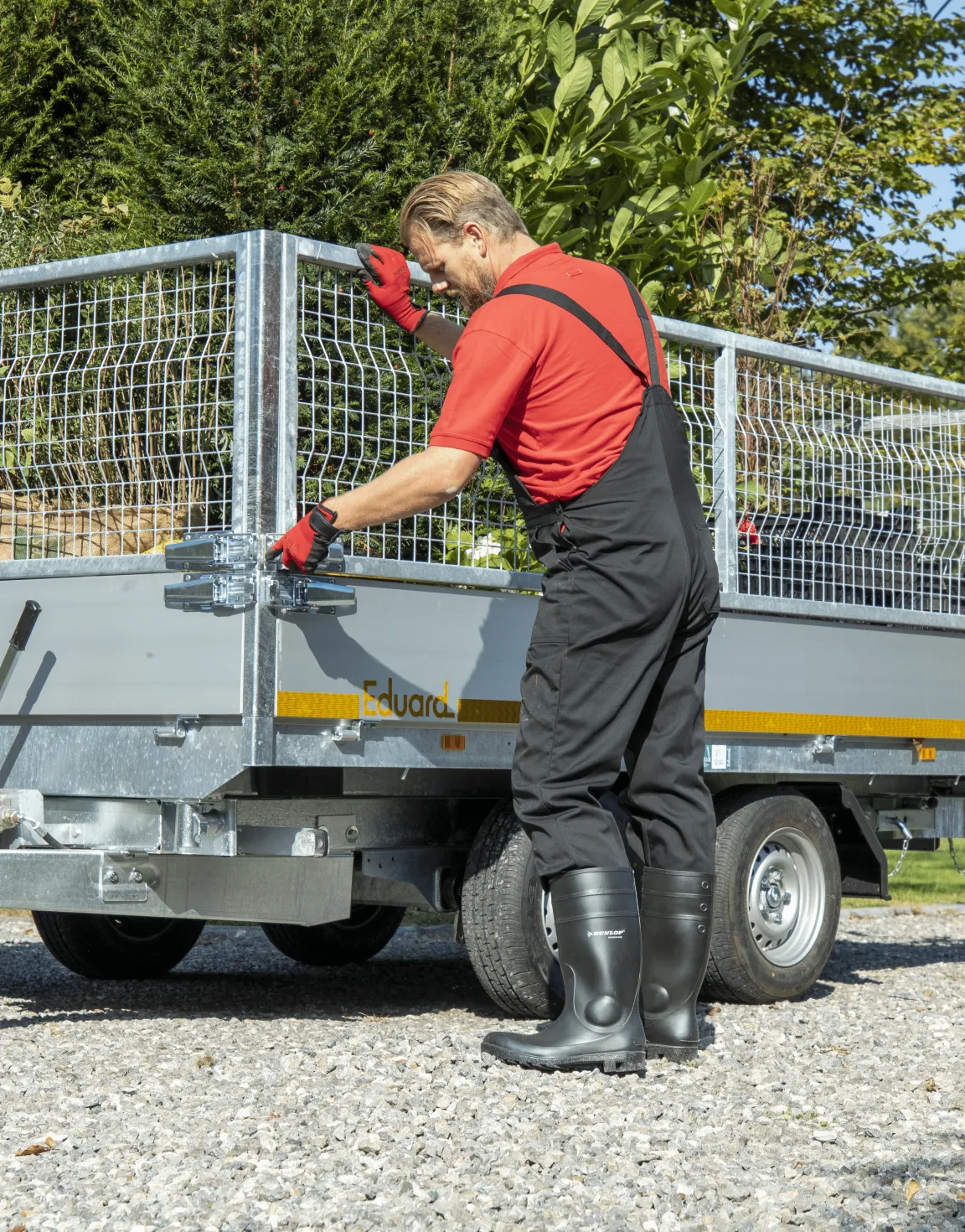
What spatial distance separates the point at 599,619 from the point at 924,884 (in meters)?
9.69

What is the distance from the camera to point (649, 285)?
30.5ft

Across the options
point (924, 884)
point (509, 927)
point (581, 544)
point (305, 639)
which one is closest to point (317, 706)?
point (305, 639)

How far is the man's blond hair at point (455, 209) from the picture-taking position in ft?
15.6

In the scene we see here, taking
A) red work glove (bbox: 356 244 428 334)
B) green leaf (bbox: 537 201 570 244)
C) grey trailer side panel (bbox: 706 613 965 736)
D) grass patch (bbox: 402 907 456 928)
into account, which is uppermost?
green leaf (bbox: 537 201 570 244)

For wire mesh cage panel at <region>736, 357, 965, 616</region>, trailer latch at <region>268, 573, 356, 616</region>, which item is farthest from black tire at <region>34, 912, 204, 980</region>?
wire mesh cage panel at <region>736, 357, 965, 616</region>

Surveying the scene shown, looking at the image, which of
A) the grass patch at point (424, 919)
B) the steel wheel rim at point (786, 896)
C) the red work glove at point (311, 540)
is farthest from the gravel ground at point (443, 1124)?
the grass patch at point (424, 919)

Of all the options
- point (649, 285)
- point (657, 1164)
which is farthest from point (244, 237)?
point (649, 285)

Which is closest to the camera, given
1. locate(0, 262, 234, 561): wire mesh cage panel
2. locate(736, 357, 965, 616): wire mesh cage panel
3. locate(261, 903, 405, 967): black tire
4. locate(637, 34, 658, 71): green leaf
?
locate(0, 262, 234, 561): wire mesh cage panel

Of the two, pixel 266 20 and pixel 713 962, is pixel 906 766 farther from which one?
pixel 266 20

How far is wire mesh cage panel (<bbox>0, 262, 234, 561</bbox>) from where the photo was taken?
517 cm

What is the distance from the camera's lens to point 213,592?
4785 millimetres

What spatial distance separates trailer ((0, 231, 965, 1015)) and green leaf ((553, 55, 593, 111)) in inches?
107

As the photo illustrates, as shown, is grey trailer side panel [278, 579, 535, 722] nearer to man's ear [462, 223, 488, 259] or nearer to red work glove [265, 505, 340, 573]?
red work glove [265, 505, 340, 573]

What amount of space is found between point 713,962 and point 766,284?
5945 mm
